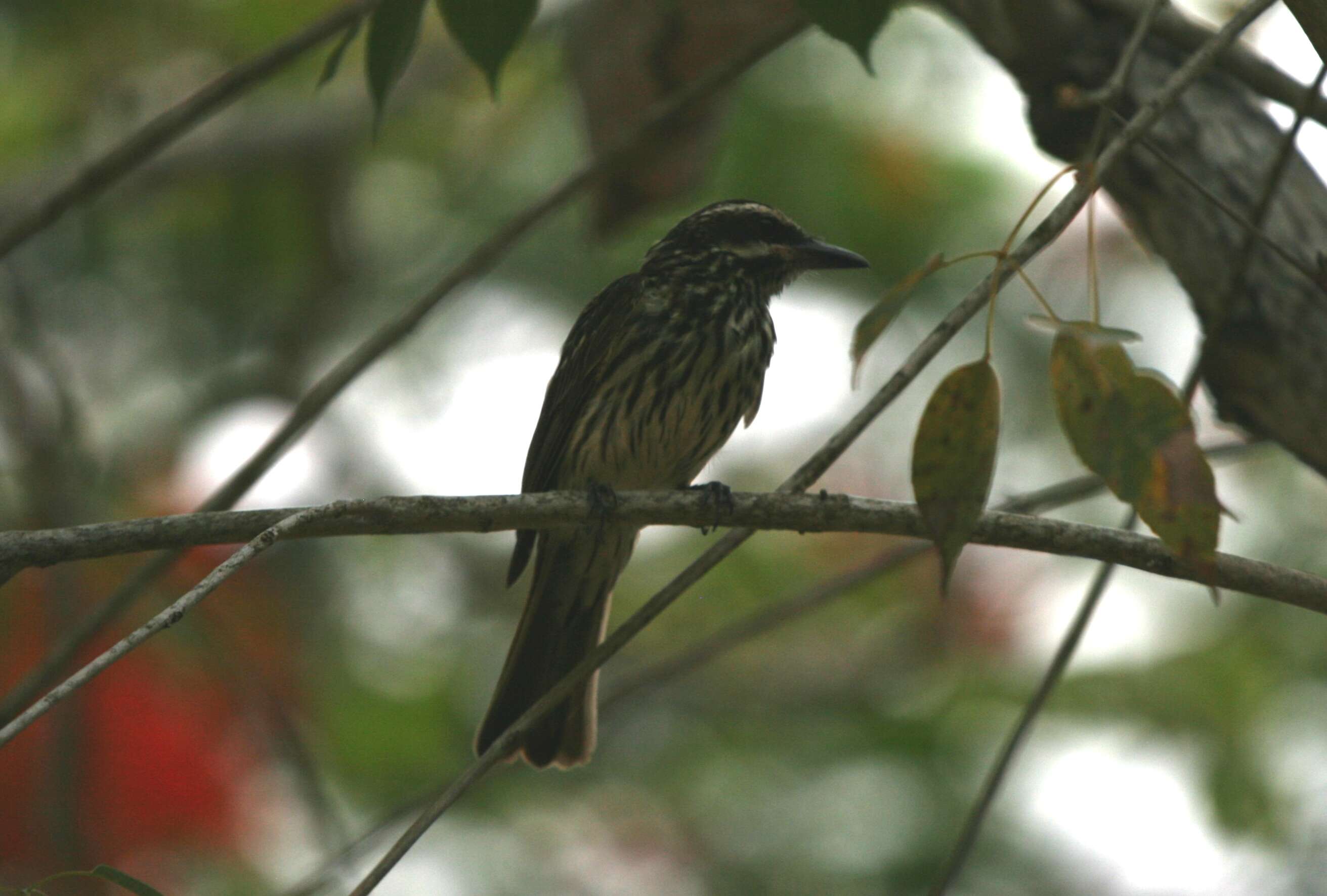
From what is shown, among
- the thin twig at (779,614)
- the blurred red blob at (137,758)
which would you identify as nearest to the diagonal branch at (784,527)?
the thin twig at (779,614)

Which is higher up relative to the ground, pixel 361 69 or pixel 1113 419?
pixel 361 69

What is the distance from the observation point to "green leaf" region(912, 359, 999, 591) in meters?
2.15

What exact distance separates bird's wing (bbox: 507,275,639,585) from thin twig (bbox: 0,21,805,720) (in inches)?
17.8

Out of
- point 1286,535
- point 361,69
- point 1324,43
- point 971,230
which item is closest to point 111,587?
point 361,69

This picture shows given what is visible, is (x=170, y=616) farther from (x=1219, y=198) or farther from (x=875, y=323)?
(x=1219, y=198)

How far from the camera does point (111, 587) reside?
659 cm

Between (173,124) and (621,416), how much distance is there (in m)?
1.43

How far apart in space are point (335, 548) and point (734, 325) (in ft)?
13.6

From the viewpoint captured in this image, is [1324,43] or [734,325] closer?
[1324,43]

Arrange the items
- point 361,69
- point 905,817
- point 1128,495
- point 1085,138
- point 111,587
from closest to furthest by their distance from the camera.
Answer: point 1128,495, point 1085,138, point 905,817, point 111,587, point 361,69

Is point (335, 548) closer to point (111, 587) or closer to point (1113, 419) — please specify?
point (111, 587)

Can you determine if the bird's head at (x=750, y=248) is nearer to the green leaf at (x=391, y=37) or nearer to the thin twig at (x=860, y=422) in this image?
the green leaf at (x=391, y=37)

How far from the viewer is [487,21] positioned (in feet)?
9.55

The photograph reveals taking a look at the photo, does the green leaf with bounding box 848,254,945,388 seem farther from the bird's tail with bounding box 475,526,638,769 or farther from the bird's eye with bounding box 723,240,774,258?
the bird's eye with bounding box 723,240,774,258
